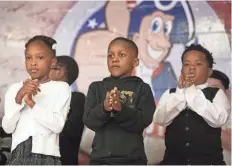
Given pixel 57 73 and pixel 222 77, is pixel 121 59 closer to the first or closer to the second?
pixel 57 73

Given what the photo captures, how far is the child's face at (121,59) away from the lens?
5.60ft

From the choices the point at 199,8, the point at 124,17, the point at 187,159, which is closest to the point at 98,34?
the point at 124,17

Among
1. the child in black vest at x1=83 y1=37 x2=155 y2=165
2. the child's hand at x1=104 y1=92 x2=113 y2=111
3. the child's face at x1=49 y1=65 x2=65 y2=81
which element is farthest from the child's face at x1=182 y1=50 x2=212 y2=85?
the child's face at x1=49 y1=65 x2=65 y2=81

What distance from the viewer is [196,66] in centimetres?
190

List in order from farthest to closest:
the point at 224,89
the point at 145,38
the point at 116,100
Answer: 1. the point at 145,38
2. the point at 224,89
3. the point at 116,100

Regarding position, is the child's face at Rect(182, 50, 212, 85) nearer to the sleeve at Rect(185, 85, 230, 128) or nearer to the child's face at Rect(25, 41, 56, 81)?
the sleeve at Rect(185, 85, 230, 128)

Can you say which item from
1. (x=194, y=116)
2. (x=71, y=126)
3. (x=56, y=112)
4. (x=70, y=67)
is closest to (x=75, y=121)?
(x=71, y=126)

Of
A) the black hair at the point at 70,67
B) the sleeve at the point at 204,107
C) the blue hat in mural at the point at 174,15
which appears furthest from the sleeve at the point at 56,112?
the blue hat in mural at the point at 174,15

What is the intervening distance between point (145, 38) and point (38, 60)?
0.81 m

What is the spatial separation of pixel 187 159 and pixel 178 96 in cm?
26

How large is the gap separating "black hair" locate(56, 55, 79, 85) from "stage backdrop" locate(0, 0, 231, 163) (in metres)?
0.04

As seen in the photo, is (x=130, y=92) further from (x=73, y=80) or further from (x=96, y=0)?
(x=96, y=0)

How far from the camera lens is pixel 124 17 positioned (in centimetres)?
243

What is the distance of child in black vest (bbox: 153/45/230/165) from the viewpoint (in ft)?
5.89
